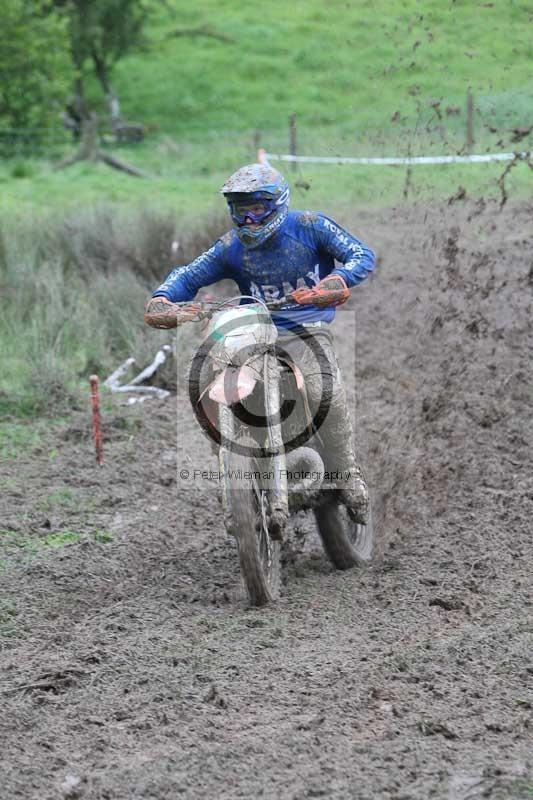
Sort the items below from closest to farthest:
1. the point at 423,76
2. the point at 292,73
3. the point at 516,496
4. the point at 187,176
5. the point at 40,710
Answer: the point at 40,710 → the point at 516,496 → the point at 423,76 → the point at 187,176 → the point at 292,73

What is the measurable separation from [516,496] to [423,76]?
18.4 feet

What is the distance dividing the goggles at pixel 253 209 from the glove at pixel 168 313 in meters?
0.50

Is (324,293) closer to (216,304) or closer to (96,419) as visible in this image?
(216,304)

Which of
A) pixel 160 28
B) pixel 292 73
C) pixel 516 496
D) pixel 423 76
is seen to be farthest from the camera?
pixel 160 28

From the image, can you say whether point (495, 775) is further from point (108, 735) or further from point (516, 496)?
point (516, 496)

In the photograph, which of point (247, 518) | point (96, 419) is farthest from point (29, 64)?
point (247, 518)

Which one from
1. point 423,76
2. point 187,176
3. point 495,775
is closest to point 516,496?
point 495,775

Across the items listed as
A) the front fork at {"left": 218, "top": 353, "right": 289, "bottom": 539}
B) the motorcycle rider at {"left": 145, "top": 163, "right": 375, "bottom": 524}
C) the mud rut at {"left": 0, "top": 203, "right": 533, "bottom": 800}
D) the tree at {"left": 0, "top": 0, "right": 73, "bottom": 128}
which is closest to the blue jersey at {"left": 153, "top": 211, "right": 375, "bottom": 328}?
the motorcycle rider at {"left": 145, "top": 163, "right": 375, "bottom": 524}

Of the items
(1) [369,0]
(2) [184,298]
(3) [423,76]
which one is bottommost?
(2) [184,298]

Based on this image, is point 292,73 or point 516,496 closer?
point 516,496

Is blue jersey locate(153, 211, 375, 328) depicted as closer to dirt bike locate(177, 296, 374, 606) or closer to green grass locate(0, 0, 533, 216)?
dirt bike locate(177, 296, 374, 606)

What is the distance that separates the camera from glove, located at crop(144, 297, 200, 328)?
525 centimetres

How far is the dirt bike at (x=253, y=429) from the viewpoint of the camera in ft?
16.4

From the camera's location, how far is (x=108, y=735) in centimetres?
398
